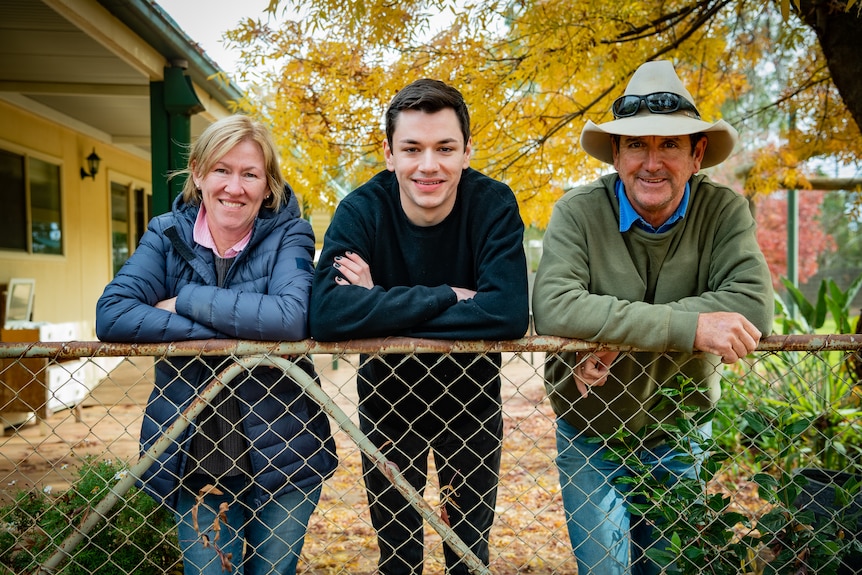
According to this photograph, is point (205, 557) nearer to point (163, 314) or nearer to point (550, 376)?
point (163, 314)

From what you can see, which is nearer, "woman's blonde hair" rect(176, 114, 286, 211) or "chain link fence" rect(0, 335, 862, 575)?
"chain link fence" rect(0, 335, 862, 575)

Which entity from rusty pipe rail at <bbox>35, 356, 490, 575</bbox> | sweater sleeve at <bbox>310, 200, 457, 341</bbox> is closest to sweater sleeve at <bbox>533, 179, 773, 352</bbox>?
sweater sleeve at <bbox>310, 200, 457, 341</bbox>

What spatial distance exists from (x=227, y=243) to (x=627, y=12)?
9.91ft

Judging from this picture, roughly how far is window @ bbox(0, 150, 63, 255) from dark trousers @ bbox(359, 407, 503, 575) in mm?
6716

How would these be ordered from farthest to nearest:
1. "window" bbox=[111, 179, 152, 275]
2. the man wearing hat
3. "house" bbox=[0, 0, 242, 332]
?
"window" bbox=[111, 179, 152, 275] < "house" bbox=[0, 0, 242, 332] < the man wearing hat

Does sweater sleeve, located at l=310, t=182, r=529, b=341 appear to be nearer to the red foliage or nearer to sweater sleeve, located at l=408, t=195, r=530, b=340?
sweater sleeve, located at l=408, t=195, r=530, b=340

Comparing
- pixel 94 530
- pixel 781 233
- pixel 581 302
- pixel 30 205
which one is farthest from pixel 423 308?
pixel 781 233

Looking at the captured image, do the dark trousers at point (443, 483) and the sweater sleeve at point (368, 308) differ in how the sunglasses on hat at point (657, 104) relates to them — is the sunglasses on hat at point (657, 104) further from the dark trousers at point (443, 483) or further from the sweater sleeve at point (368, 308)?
the dark trousers at point (443, 483)

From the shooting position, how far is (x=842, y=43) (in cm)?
379

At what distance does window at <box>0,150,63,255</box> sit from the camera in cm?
747

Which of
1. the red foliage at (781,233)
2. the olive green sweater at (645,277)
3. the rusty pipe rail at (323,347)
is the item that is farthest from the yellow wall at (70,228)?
the red foliage at (781,233)

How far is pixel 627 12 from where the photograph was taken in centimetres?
414

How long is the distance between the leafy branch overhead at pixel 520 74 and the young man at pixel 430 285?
1.68 m

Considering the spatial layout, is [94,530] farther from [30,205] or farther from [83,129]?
[83,129]
